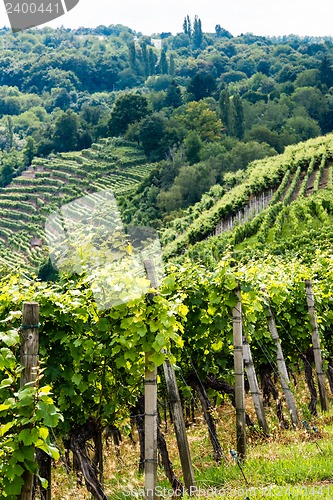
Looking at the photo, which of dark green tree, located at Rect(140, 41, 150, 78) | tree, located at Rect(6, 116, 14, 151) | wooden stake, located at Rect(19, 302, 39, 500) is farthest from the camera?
dark green tree, located at Rect(140, 41, 150, 78)

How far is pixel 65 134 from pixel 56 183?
18.7m

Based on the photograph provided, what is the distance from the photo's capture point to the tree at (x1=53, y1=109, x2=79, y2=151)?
92188 millimetres

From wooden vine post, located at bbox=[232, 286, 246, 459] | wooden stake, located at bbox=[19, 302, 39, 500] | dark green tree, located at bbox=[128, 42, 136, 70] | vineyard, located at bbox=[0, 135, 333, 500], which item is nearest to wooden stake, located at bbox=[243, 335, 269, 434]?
vineyard, located at bbox=[0, 135, 333, 500]

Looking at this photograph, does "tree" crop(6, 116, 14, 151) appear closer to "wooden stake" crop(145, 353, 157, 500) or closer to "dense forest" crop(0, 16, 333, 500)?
"dense forest" crop(0, 16, 333, 500)

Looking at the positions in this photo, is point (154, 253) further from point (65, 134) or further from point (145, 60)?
point (145, 60)

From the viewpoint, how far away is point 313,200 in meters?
37.8

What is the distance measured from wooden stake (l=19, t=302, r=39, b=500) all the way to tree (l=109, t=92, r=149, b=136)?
3641 inches

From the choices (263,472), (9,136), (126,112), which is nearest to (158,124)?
(126,112)

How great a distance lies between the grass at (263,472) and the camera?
487 centimetres

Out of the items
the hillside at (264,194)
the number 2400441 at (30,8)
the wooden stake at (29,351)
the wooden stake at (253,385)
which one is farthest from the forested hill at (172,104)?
the number 2400441 at (30,8)

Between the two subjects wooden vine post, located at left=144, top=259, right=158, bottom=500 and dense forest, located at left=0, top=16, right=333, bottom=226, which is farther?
dense forest, located at left=0, top=16, right=333, bottom=226

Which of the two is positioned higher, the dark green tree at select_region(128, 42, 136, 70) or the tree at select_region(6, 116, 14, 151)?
the dark green tree at select_region(128, 42, 136, 70)

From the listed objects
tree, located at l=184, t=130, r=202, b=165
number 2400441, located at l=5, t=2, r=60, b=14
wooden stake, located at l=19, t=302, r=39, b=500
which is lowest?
wooden stake, located at l=19, t=302, r=39, b=500

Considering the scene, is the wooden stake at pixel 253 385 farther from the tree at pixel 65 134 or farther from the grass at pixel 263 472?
the tree at pixel 65 134
